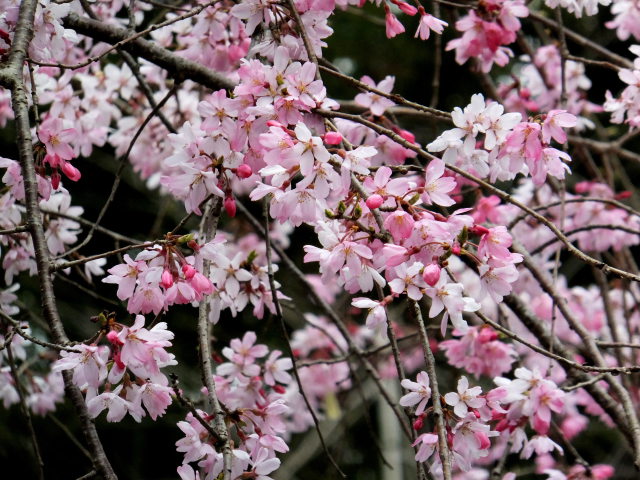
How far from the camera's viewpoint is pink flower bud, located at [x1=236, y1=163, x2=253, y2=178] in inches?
50.9

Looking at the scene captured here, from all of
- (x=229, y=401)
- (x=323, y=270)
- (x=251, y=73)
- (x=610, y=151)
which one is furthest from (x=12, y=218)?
(x=610, y=151)

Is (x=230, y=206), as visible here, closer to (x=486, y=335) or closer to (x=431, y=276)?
(x=431, y=276)

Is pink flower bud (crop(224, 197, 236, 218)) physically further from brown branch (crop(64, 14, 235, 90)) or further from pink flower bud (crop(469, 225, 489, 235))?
brown branch (crop(64, 14, 235, 90))

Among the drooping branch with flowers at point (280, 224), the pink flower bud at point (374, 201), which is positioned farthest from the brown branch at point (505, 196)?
the pink flower bud at point (374, 201)

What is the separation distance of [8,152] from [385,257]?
3849 millimetres

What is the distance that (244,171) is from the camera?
1.29m

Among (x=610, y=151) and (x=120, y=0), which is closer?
(x=120, y=0)

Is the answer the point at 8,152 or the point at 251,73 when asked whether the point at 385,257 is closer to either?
the point at 251,73

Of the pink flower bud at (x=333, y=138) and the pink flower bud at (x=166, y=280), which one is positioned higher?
the pink flower bud at (x=333, y=138)

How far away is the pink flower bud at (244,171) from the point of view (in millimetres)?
1292

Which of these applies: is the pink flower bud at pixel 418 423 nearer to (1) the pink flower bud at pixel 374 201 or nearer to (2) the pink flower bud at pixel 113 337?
(1) the pink flower bud at pixel 374 201

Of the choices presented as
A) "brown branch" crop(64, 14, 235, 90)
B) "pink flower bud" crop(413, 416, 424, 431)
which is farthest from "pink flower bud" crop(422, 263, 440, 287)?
"brown branch" crop(64, 14, 235, 90)

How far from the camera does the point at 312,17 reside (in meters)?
1.47

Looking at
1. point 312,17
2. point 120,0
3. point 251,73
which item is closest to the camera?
point 251,73
